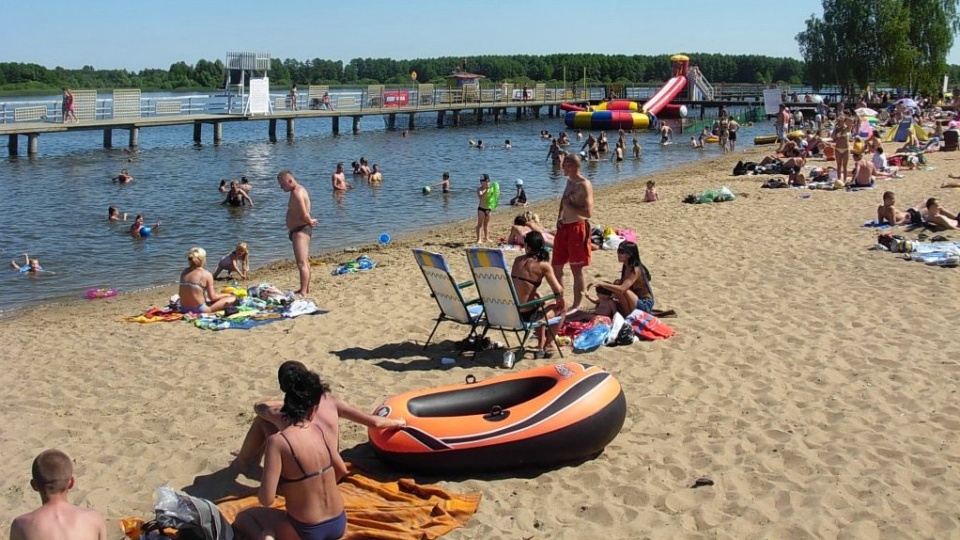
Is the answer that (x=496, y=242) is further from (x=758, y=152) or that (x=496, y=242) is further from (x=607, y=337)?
(x=758, y=152)

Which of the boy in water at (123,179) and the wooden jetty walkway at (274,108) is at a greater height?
the wooden jetty walkway at (274,108)

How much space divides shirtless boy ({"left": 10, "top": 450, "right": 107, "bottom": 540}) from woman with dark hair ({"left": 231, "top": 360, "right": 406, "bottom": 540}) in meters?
0.75

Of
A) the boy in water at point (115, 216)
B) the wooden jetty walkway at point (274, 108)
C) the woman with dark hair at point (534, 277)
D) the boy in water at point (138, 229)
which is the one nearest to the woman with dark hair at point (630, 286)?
the woman with dark hair at point (534, 277)

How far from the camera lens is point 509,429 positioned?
16.8 ft

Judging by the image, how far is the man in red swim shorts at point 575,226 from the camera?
8023mm

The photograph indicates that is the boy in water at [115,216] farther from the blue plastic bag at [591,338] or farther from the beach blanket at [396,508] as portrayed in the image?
the beach blanket at [396,508]

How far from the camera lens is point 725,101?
5747 cm

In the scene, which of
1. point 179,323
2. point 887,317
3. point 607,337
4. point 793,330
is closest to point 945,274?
point 887,317

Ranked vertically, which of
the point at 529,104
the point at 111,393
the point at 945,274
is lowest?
the point at 111,393

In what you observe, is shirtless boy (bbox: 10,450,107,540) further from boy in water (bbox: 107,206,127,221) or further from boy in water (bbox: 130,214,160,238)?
boy in water (bbox: 107,206,127,221)

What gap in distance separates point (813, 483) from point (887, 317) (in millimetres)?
3601

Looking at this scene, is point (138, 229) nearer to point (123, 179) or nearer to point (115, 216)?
point (115, 216)

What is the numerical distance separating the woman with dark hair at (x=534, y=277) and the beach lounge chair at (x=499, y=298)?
76mm

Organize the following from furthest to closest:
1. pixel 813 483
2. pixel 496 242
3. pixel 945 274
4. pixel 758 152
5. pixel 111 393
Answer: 1. pixel 758 152
2. pixel 496 242
3. pixel 945 274
4. pixel 111 393
5. pixel 813 483
